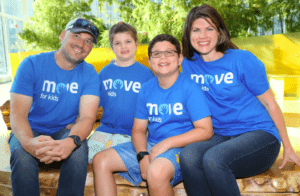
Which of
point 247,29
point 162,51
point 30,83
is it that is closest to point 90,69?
point 30,83

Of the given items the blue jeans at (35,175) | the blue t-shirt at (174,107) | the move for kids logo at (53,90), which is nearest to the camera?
the blue jeans at (35,175)

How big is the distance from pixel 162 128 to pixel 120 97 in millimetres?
585

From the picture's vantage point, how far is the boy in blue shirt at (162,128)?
1561 millimetres

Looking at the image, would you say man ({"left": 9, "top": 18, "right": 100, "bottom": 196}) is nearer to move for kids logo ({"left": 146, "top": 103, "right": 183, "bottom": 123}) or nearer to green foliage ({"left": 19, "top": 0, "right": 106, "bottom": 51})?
move for kids logo ({"left": 146, "top": 103, "right": 183, "bottom": 123})

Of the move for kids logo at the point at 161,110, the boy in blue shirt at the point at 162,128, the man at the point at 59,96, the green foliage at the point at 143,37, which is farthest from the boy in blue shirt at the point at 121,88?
the green foliage at the point at 143,37

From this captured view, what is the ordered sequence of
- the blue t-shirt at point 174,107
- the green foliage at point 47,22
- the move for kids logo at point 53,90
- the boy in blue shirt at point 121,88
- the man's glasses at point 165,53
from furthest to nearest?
the green foliage at point 47,22 → the boy in blue shirt at point 121,88 → the move for kids logo at point 53,90 → the man's glasses at point 165,53 → the blue t-shirt at point 174,107

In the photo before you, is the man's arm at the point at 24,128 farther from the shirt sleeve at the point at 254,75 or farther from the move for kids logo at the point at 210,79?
the shirt sleeve at the point at 254,75

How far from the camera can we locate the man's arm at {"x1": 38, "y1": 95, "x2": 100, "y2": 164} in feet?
5.35

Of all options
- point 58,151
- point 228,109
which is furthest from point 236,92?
point 58,151

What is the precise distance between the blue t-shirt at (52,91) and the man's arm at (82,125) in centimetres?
5

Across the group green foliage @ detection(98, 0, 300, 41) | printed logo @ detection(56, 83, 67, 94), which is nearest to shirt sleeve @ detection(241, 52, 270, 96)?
printed logo @ detection(56, 83, 67, 94)

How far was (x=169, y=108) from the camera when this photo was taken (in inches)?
67.3

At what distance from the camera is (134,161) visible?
5.57 feet

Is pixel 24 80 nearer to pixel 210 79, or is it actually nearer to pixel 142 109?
pixel 142 109
